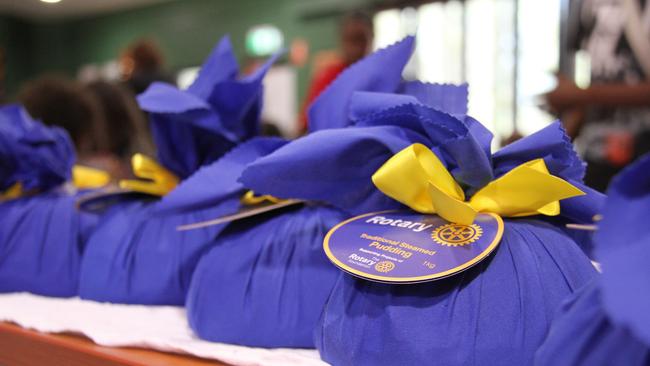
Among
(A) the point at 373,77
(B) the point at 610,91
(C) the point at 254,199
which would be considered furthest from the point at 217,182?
(B) the point at 610,91

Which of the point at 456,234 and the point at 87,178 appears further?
the point at 87,178

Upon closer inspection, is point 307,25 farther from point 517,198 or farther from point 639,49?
point 517,198

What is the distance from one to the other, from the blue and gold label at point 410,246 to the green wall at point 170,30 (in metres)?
2.92

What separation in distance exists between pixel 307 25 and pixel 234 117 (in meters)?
3.11

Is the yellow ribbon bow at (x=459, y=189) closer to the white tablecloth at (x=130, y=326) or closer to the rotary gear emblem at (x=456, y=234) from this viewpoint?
the rotary gear emblem at (x=456, y=234)

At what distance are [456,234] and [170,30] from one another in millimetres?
4168

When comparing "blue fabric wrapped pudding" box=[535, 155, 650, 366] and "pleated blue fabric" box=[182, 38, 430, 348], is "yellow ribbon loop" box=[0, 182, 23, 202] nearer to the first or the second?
"pleated blue fabric" box=[182, 38, 430, 348]

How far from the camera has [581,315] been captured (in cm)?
25

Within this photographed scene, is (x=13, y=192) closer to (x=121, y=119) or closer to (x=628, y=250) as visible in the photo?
(x=121, y=119)

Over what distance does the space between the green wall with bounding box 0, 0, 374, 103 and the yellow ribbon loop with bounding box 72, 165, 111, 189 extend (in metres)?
2.61

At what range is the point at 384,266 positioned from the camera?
1.05 ft

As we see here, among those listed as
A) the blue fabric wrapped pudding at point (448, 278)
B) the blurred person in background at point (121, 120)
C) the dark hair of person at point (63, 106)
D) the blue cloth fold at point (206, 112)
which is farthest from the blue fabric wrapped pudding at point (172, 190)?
the blurred person in background at point (121, 120)

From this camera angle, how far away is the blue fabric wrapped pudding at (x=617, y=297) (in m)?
0.20

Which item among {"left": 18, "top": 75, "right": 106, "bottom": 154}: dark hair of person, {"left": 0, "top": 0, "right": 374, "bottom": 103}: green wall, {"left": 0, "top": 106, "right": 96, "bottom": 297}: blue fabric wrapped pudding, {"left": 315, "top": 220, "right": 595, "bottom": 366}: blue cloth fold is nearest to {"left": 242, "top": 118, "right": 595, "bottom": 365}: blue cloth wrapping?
{"left": 315, "top": 220, "right": 595, "bottom": 366}: blue cloth fold
